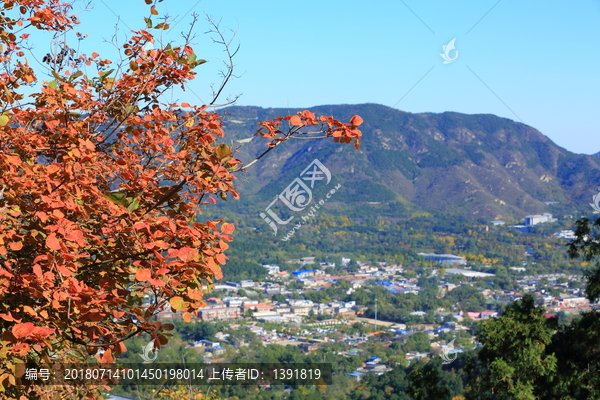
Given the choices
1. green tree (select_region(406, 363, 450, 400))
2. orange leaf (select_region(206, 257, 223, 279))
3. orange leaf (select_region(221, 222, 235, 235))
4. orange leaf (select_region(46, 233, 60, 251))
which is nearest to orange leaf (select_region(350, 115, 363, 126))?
orange leaf (select_region(221, 222, 235, 235))

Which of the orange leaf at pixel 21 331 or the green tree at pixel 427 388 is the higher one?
the orange leaf at pixel 21 331

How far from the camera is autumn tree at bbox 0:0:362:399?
162 centimetres

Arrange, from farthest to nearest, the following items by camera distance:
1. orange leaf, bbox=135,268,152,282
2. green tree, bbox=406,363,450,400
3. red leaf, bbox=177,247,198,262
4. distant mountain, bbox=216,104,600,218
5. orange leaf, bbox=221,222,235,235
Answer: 1. distant mountain, bbox=216,104,600,218
2. green tree, bbox=406,363,450,400
3. orange leaf, bbox=221,222,235,235
4. red leaf, bbox=177,247,198,262
5. orange leaf, bbox=135,268,152,282

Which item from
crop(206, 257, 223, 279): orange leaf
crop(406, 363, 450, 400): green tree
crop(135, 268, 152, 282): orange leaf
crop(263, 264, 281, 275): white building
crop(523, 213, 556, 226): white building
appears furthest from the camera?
crop(523, 213, 556, 226): white building

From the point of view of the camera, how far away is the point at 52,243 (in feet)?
4.97

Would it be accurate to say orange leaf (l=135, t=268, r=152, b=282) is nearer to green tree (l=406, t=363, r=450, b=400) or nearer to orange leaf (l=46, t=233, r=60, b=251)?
orange leaf (l=46, t=233, r=60, b=251)

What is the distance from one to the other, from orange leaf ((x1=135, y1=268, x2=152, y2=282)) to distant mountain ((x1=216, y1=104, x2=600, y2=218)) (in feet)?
134

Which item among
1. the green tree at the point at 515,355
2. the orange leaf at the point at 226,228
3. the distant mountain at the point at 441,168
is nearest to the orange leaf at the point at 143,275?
the orange leaf at the point at 226,228

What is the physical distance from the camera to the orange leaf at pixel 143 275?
150 centimetres

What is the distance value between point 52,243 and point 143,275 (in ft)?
0.81

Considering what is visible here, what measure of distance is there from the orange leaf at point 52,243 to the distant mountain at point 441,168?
40.7 metres

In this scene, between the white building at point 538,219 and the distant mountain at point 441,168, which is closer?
the distant mountain at point 441,168

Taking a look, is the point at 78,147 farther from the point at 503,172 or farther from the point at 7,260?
the point at 503,172

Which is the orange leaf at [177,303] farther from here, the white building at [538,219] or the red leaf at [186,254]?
the white building at [538,219]
